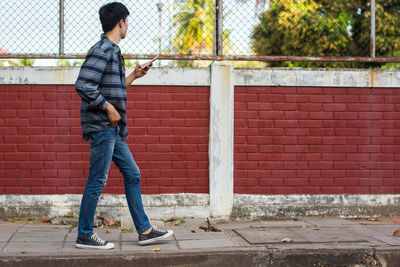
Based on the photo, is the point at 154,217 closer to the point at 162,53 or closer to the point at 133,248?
the point at 133,248

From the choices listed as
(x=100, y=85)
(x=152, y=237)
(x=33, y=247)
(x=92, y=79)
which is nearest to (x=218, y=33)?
(x=100, y=85)

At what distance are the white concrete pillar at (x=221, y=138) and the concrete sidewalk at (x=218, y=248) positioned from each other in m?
0.62

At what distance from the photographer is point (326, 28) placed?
12977 millimetres

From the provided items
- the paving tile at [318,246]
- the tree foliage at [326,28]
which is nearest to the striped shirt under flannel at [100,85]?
the paving tile at [318,246]

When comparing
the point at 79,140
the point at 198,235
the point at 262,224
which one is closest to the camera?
the point at 198,235

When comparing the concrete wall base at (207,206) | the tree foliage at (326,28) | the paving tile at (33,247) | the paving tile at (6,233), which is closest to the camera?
the paving tile at (33,247)

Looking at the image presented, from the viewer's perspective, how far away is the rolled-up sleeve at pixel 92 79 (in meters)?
3.80

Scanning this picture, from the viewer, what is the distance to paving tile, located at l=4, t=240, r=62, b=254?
3883 millimetres

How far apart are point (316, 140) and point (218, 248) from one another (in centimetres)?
215

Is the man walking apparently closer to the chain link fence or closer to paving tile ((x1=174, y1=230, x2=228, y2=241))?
paving tile ((x1=174, y1=230, x2=228, y2=241))

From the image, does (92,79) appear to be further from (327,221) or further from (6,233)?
(327,221)

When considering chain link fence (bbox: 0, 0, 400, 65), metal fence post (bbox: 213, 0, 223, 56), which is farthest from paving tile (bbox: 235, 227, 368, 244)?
metal fence post (bbox: 213, 0, 223, 56)

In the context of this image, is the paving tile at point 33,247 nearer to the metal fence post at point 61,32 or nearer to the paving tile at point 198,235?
the paving tile at point 198,235

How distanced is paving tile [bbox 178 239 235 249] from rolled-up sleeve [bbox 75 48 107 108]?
1381mm
